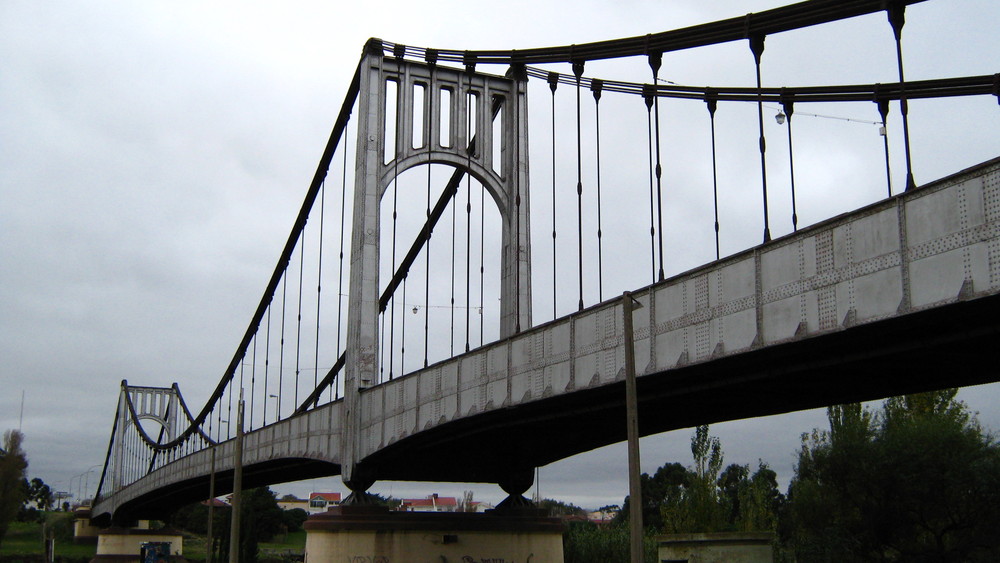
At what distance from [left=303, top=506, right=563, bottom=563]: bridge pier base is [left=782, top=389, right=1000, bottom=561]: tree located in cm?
1136

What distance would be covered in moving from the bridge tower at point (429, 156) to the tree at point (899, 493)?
46.0 feet

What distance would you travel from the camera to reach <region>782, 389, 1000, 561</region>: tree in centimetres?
3647

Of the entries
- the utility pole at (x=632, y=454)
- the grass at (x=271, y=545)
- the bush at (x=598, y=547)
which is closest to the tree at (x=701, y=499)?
the bush at (x=598, y=547)

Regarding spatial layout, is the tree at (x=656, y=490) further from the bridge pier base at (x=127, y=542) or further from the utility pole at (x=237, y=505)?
the utility pole at (x=237, y=505)

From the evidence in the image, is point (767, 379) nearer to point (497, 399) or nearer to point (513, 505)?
point (497, 399)

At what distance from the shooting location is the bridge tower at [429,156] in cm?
3606

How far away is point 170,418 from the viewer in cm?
13138

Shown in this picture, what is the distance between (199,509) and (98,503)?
3509cm

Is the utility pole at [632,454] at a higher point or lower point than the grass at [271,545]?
higher

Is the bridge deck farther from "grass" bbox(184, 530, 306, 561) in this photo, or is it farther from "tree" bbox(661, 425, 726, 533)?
"grass" bbox(184, 530, 306, 561)

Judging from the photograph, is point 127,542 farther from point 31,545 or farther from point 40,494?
point 40,494

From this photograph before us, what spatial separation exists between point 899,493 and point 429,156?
20.6 metres

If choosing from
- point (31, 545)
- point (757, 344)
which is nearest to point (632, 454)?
point (757, 344)

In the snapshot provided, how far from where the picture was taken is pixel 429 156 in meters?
38.0
